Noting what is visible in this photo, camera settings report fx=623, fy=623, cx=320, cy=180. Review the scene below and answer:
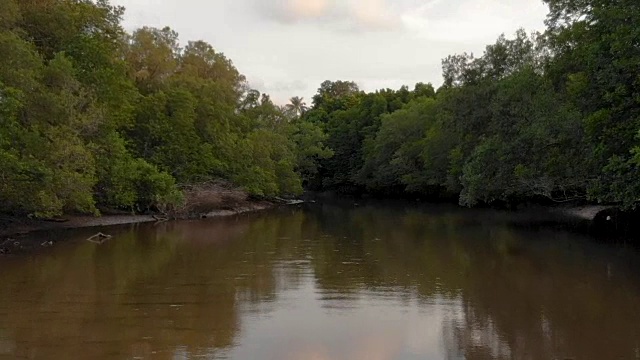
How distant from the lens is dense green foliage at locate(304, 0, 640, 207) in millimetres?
17469

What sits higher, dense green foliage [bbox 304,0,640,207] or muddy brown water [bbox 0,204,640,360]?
dense green foliage [bbox 304,0,640,207]

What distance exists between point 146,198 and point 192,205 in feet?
14.2

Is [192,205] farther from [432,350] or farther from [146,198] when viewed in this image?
[432,350]

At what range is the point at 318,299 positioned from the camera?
564 inches

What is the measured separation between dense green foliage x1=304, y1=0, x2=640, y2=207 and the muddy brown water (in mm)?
3476

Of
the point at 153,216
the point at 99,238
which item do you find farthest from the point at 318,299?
the point at 153,216

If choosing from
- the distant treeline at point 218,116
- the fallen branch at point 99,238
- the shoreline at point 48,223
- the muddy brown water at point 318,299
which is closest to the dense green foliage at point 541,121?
the distant treeline at point 218,116

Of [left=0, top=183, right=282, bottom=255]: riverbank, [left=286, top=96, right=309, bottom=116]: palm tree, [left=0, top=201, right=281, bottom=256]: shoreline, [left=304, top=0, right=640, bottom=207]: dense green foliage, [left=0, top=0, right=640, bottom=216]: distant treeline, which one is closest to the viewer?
[left=304, top=0, right=640, bottom=207]: dense green foliage

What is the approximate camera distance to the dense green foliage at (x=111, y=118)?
74.5 ft

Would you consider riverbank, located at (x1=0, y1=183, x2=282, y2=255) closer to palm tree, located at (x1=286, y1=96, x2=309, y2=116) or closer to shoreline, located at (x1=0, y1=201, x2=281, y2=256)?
shoreline, located at (x1=0, y1=201, x2=281, y2=256)

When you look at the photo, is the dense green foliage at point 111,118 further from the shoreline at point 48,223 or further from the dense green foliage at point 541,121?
the dense green foliage at point 541,121

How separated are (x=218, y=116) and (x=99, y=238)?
17.9 meters

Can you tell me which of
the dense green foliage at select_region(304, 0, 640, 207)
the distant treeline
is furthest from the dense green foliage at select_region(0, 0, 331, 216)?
the dense green foliage at select_region(304, 0, 640, 207)

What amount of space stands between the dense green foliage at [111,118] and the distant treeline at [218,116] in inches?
3.2
